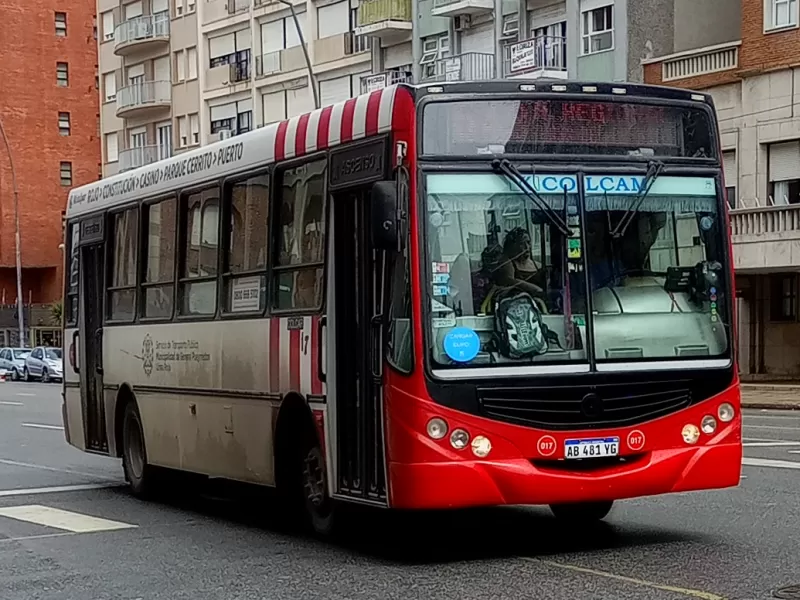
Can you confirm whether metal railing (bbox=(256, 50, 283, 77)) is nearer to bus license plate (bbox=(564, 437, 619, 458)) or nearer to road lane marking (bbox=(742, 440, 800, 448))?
road lane marking (bbox=(742, 440, 800, 448))

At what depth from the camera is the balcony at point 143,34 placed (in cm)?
6906

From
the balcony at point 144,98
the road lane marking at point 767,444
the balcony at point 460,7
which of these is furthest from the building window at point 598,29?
the balcony at point 144,98

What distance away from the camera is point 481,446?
32.3 ft

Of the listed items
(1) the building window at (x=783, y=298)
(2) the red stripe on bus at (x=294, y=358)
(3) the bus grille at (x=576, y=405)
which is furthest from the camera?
(1) the building window at (x=783, y=298)

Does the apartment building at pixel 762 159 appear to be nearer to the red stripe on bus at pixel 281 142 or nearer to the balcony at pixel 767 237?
the balcony at pixel 767 237

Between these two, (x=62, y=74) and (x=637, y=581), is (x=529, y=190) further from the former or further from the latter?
(x=62, y=74)

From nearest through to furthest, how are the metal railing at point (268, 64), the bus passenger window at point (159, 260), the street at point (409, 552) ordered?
the street at point (409, 552) < the bus passenger window at point (159, 260) < the metal railing at point (268, 64)

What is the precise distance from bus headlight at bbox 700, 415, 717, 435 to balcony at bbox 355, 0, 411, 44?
4224cm

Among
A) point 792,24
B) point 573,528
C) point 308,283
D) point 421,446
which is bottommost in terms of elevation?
point 573,528

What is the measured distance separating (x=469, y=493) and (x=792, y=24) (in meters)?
29.9

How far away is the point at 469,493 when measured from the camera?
9805 millimetres

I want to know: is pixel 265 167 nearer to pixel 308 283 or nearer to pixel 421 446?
pixel 308 283

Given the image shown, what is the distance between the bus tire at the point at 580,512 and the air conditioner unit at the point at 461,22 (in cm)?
3868

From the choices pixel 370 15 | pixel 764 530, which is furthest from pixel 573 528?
pixel 370 15
